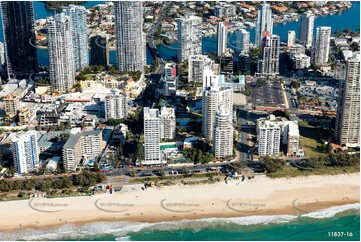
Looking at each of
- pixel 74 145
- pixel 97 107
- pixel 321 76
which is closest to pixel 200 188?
pixel 74 145

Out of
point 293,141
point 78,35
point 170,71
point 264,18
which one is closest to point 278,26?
point 264,18

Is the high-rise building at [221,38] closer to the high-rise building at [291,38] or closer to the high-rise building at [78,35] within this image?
the high-rise building at [291,38]

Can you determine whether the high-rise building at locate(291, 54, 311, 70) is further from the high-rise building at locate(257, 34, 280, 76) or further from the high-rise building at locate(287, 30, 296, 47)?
the high-rise building at locate(287, 30, 296, 47)

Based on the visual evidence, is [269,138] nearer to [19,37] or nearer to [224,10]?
[19,37]

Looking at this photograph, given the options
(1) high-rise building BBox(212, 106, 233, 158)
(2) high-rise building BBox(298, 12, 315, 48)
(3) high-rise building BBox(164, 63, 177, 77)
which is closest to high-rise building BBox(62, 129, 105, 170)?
(1) high-rise building BBox(212, 106, 233, 158)

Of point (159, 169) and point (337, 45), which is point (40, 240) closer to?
point (159, 169)

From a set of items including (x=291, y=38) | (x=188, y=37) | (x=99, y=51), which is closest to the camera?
(x=99, y=51)
